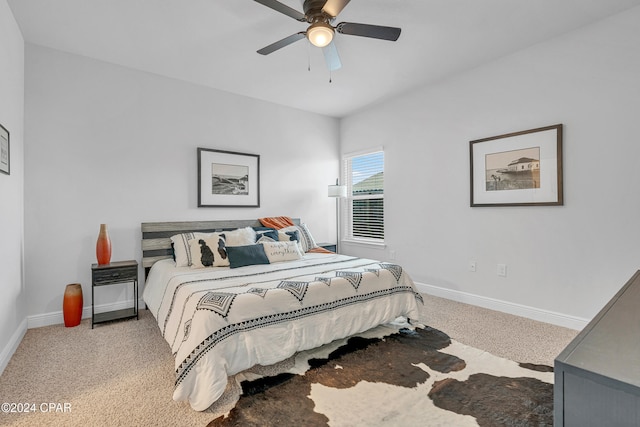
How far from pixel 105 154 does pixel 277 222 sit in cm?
213

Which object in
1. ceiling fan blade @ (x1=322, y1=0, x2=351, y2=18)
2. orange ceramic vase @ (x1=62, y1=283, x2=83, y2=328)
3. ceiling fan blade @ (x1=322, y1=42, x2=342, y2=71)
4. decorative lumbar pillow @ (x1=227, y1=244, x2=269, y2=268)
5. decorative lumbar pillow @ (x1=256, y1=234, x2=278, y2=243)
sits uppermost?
ceiling fan blade @ (x1=322, y1=0, x2=351, y2=18)

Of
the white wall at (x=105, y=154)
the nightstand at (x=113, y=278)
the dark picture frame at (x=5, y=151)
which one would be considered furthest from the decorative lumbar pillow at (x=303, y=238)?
the dark picture frame at (x=5, y=151)

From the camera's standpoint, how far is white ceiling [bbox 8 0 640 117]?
2477 millimetres

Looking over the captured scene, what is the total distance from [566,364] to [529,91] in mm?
3214

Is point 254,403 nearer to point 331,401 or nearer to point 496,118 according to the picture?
point 331,401

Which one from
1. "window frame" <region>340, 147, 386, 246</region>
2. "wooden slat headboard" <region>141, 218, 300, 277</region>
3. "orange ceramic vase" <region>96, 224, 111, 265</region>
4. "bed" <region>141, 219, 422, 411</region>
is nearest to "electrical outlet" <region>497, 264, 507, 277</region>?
"bed" <region>141, 219, 422, 411</region>

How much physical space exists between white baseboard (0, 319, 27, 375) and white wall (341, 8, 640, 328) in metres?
4.02

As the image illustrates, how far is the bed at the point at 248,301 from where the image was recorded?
188 centimetres

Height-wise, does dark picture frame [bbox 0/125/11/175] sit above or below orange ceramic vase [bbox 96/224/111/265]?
A: above

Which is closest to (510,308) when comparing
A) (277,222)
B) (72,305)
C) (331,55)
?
(277,222)

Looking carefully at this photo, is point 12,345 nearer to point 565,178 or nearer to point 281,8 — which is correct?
point 281,8

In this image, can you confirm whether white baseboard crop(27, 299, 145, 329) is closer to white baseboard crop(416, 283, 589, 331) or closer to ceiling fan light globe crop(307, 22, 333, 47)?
ceiling fan light globe crop(307, 22, 333, 47)

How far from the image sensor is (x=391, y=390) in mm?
1946

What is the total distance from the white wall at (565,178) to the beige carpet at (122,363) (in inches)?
19.7
